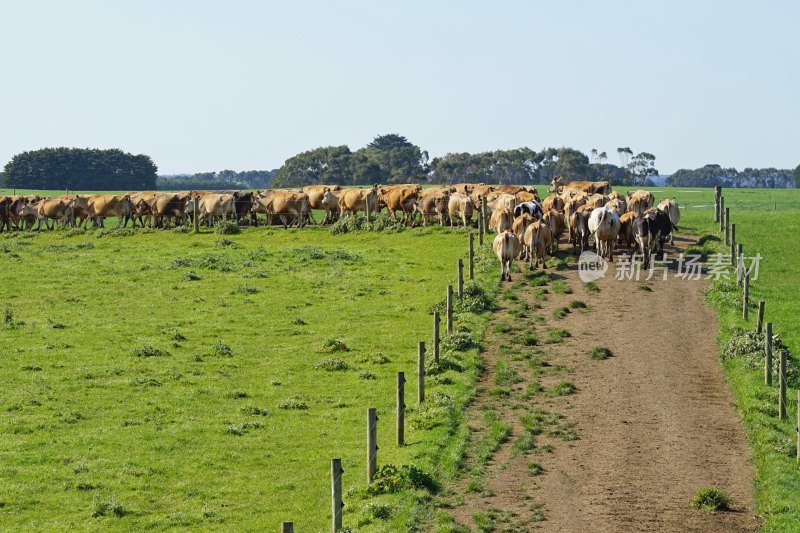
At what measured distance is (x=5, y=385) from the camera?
27625mm

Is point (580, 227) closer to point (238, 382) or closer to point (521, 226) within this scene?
point (521, 226)

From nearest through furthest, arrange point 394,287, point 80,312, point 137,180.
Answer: point 80,312, point 394,287, point 137,180

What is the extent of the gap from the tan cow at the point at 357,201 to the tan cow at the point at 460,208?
5.73m

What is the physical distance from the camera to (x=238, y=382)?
28.2 m

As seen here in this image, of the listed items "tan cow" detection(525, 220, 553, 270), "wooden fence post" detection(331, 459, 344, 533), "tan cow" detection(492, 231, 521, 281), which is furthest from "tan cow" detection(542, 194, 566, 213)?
"wooden fence post" detection(331, 459, 344, 533)

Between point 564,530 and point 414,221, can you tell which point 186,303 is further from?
point 564,530

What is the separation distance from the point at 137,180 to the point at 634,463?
439 ft

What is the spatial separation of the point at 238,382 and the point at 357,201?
30229mm

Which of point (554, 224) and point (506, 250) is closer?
point (506, 250)

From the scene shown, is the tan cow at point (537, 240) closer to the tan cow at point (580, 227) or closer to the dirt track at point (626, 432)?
the tan cow at point (580, 227)

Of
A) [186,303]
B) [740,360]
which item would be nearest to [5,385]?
[186,303]

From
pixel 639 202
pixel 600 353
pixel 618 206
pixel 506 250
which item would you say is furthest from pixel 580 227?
pixel 600 353

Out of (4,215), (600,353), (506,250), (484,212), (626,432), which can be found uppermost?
(484,212)

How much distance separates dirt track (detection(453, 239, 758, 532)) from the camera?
62.3ft
